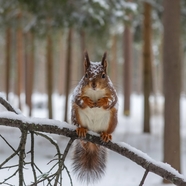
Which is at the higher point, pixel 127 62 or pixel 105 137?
pixel 127 62

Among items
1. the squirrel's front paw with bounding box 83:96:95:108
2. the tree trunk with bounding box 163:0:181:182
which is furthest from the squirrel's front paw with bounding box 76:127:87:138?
the tree trunk with bounding box 163:0:181:182

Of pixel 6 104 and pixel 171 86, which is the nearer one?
pixel 6 104

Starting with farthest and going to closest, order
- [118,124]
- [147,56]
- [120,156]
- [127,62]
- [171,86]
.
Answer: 1. [127,62]
2. [147,56]
3. [120,156]
4. [171,86]
5. [118,124]

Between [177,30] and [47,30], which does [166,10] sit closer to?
[177,30]

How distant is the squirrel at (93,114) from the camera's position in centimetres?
159

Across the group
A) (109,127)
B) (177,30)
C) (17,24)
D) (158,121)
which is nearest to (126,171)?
(177,30)

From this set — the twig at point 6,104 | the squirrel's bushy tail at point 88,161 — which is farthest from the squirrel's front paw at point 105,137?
the twig at point 6,104

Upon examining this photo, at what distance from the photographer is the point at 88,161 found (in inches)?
65.1

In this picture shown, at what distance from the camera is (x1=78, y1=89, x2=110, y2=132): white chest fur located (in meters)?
1.65

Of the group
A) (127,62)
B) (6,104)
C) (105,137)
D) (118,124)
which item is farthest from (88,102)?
(127,62)

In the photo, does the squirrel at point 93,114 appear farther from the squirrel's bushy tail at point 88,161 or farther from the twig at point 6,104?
the twig at point 6,104

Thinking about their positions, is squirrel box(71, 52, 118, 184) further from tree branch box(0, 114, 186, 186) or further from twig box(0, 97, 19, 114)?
twig box(0, 97, 19, 114)

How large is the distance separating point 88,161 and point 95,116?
0.71 feet

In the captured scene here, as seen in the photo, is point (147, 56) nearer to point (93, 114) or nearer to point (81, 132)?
point (93, 114)
